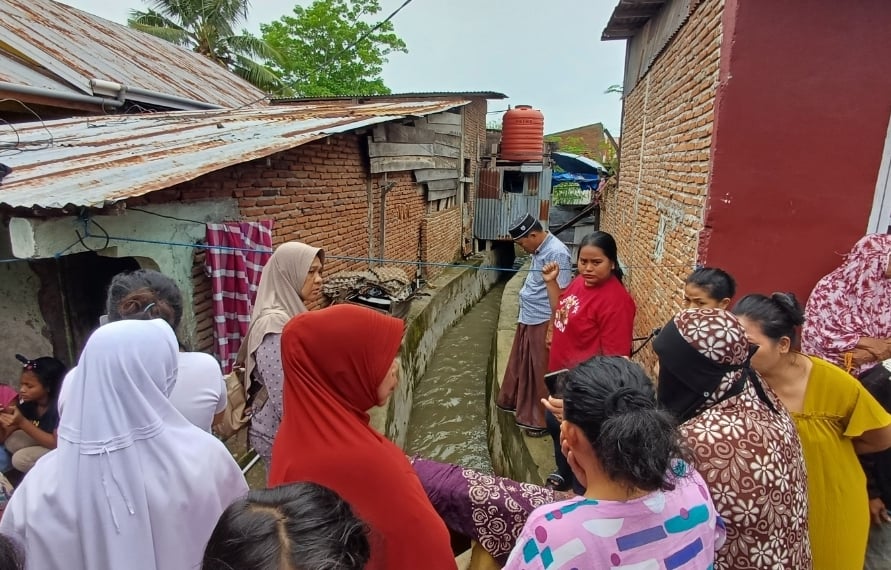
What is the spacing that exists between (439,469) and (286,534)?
825mm

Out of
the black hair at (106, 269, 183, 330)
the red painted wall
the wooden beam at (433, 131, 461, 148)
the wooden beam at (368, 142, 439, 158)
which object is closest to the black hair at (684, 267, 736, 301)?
the red painted wall

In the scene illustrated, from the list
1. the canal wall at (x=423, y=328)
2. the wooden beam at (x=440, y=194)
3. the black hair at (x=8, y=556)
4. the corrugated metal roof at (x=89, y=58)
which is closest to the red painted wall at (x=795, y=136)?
A: the canal wall at (x=423, y=328)

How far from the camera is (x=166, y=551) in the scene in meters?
1.50

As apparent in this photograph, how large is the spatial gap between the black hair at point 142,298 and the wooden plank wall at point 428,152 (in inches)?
207

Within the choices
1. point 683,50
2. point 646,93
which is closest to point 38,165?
point 683,50

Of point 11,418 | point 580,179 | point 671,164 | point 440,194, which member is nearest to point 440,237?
point 440,194

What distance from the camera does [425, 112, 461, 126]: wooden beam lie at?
Result: 388 inches

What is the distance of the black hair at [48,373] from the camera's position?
102 inches

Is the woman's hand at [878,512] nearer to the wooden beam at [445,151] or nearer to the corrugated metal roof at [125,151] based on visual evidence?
the corrugated metal roof at [125,151]

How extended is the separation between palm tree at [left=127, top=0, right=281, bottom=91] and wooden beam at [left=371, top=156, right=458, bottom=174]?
10156 mm

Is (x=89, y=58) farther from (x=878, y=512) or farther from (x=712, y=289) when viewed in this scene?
(x=878, y=512)

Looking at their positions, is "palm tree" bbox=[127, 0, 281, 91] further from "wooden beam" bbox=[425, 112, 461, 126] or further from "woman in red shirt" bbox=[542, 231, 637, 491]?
"woman in red shirt" bbox=[542, 231, 637, 491]

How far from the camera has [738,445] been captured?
1365 mm

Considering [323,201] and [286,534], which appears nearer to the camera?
[286,534]
